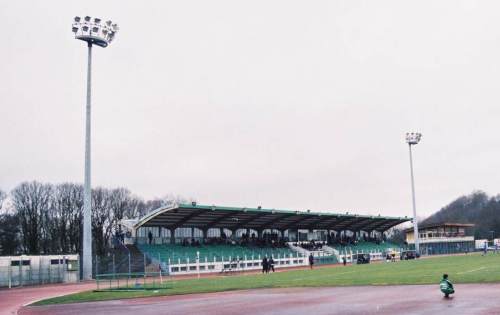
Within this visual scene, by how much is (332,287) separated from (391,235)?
144457mm

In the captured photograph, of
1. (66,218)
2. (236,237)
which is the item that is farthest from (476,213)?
(66,218)

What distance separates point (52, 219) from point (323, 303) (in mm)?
84540

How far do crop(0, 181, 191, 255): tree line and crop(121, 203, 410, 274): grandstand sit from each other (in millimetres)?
20262

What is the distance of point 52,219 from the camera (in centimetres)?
9950

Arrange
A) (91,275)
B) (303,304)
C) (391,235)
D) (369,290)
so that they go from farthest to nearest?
(391,235) < (91,275) < (369,290) < (303,304)

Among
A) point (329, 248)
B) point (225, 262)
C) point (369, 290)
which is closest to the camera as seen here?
point (369, 290)

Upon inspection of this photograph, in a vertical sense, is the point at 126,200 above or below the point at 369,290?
above

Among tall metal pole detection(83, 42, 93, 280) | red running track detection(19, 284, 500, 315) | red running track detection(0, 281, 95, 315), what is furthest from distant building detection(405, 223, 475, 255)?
red running track detection(19, 284, 500, 315)

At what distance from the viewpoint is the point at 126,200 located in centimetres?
11081

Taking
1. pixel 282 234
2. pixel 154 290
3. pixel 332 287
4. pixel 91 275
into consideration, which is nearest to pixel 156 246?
pixel 91 275

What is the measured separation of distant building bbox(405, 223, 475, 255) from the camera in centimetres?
11500

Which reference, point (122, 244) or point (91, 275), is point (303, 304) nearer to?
point (91, 275)

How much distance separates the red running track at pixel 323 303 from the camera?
771 inches

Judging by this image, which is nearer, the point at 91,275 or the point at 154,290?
the point at 154,290
